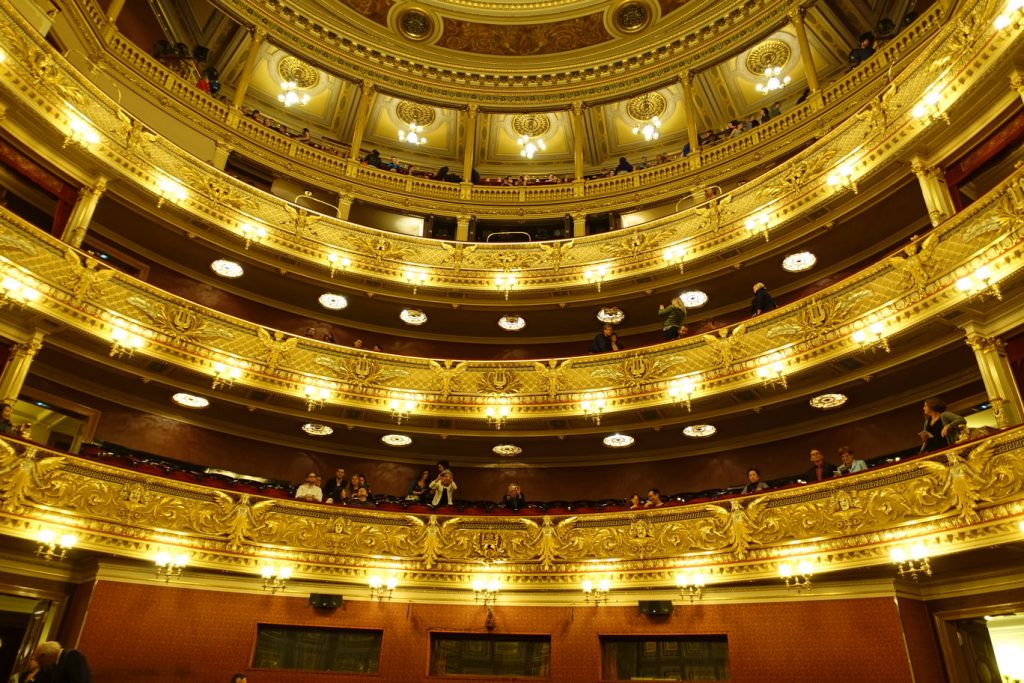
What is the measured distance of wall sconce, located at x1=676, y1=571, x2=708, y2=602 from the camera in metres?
10.5

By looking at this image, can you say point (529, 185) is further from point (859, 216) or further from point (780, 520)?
point (780, 520)

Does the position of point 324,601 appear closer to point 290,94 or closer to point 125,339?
point 125,339

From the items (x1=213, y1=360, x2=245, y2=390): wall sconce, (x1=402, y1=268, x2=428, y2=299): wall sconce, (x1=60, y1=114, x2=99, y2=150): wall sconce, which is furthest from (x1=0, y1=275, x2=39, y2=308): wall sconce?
(x1=402, y1=268, x2=428, y2=299): wall sconce

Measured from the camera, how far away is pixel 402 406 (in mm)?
13922

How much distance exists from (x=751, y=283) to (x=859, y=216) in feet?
9.42

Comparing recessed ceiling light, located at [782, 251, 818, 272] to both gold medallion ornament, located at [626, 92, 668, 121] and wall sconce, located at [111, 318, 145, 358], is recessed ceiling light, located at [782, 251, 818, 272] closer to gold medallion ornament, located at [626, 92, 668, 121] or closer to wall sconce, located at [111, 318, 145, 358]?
gold medallion ornament, located at [626, 92, 668, 121]

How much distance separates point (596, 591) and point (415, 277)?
8.68m

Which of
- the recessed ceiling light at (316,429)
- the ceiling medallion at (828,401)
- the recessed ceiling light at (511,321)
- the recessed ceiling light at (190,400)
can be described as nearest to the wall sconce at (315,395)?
the recessed ceiling light at (316,429)

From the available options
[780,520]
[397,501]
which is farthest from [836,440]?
[397,501]

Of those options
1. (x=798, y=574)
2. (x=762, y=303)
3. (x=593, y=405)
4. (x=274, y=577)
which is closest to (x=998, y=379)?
(x=798, y=574)

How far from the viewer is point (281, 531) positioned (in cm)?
1127

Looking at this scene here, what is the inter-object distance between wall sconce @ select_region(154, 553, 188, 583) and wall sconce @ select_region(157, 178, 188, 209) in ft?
24.1

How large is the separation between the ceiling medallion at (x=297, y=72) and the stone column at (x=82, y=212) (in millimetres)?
9228

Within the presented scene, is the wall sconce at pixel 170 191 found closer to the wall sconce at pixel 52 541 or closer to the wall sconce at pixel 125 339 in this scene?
the wall sconce at pixel 125 339
